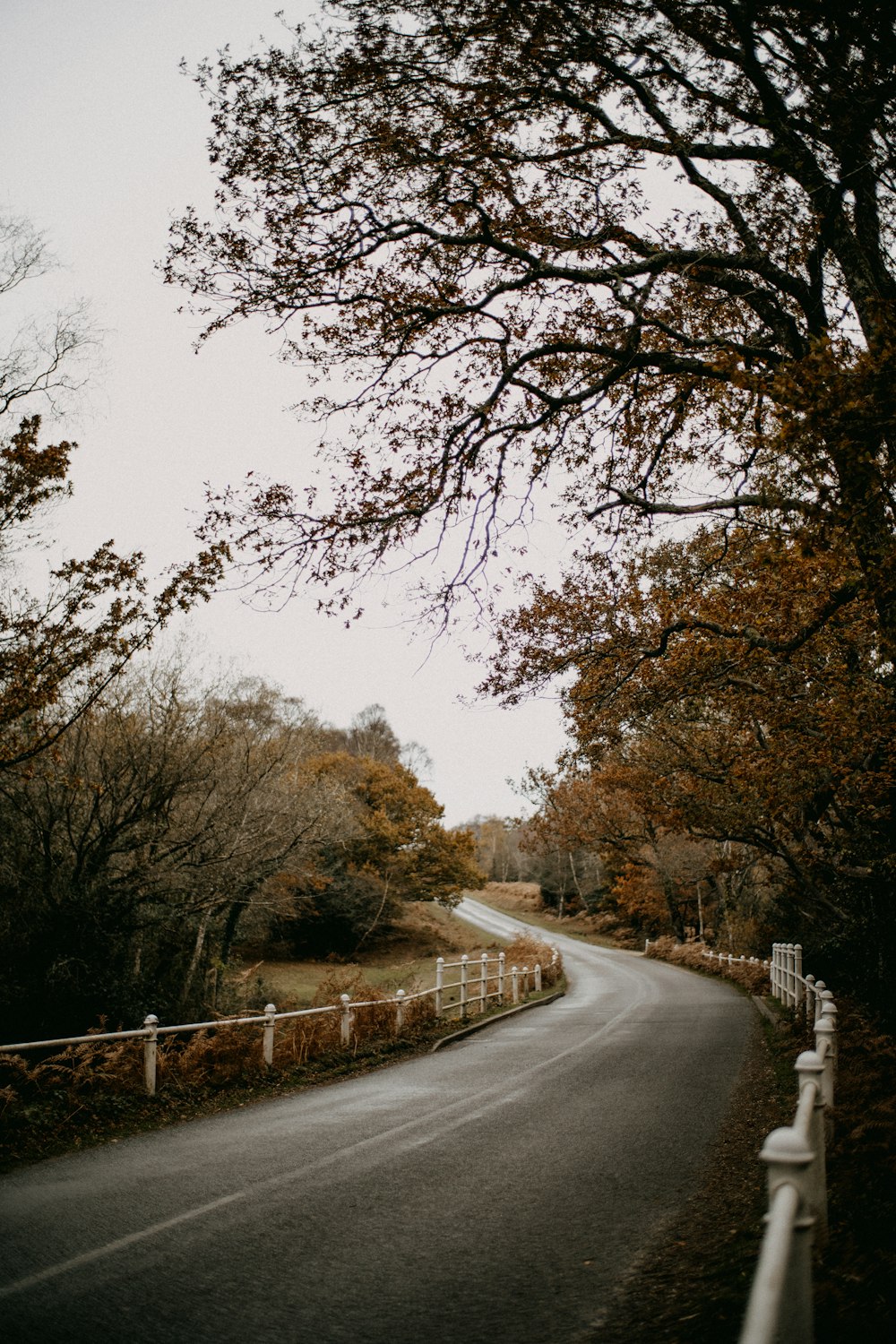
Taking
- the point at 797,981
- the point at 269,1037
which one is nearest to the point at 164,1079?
the point at 269,1037

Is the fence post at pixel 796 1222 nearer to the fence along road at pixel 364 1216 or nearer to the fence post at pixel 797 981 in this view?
the fence along road at pixel 364 1216

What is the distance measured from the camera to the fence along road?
14.8ft

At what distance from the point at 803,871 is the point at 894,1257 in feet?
52.5

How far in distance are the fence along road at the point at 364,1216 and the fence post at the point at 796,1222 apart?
5.94 ft

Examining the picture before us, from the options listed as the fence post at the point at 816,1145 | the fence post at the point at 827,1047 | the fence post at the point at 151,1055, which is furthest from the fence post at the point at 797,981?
the fence post at the point at 816,1145

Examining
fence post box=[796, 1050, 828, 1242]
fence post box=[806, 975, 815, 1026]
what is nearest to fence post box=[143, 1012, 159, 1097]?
fence post box=[796, 1050, 828, 1242]

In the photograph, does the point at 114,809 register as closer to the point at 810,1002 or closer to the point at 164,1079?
the point at 164,1079

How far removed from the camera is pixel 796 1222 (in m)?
2.81

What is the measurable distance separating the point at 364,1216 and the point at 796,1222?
4.24 m

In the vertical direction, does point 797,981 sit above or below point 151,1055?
below

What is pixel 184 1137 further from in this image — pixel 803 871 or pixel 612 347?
pixel 803 871

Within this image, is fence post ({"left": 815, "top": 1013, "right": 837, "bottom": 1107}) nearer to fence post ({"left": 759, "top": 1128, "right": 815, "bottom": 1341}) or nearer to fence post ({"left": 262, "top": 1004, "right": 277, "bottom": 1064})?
fence post ({"left": 759, "top": 1128, "right": 815, "bottom": 1341})

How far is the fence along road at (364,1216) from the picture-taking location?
4.51 meters

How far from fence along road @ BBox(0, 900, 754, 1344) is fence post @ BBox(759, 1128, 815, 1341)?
181cm
